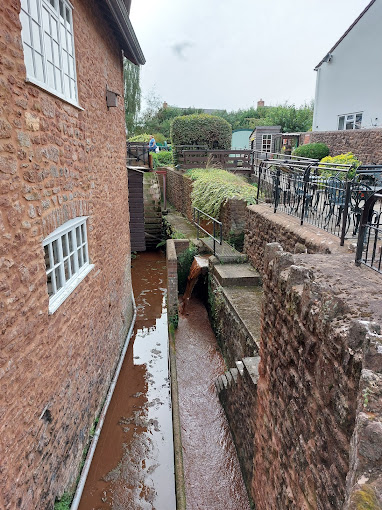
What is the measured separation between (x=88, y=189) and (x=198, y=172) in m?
10.2

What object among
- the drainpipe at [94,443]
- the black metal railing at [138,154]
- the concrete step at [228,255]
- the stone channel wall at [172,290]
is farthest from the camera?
the black metal railing at [138,154]

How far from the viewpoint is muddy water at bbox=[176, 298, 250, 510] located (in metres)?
4.62

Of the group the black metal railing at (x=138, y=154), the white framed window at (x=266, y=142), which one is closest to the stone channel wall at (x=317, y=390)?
the black metal railing at (x=138, y=154)

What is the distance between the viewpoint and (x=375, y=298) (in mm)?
2535

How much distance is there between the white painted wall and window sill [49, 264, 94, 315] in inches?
539

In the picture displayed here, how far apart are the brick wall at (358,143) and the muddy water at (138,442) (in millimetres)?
9447

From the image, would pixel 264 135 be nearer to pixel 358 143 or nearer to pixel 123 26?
pixel 358 143

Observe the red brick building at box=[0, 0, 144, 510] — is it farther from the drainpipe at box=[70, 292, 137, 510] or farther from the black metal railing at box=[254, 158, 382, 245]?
the black metal railing at box=[254, 158, 382, 245]

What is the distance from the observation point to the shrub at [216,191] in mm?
11048

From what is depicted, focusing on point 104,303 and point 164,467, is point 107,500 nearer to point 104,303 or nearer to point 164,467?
point 164,467

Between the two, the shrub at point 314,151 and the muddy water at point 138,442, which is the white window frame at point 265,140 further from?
the muddy water at point 138,442

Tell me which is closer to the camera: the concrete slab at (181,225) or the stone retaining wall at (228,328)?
the stone retaining wall at (228,328)

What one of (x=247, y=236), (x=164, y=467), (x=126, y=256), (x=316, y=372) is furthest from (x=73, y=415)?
(x=247, y=236)

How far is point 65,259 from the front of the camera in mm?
4352
